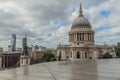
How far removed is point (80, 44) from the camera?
334 ft

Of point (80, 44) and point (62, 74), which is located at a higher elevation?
point (80, 44)

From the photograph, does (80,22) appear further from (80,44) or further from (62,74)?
(62,74)

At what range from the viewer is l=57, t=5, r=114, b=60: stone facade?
101562 millimetres

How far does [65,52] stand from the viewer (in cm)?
Answer: 10650

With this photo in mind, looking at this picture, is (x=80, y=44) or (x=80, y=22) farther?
(x=80, y=22)

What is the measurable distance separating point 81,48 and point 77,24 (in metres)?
12.1

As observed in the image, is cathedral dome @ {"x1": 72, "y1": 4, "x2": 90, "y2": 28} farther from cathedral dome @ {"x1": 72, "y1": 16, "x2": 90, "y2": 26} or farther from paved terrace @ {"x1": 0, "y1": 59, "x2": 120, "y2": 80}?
paved terrace @ {"x1": 0, "y1": 59, "x2": 120, "y2": 80}

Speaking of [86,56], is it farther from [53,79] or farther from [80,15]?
[53,79]

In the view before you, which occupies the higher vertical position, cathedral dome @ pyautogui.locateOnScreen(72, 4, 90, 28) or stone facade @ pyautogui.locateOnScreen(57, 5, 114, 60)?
cathedral dome @ pyautogui.locateOnScreen(72, 4, 90, 28)

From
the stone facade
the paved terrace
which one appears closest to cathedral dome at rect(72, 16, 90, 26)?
the stone facade

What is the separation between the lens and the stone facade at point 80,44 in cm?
10156

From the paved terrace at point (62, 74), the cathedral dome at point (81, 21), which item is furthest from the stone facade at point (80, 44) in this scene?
the paved terrace at point (62, 74)

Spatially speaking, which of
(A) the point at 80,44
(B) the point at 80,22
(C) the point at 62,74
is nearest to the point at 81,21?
(B) the point at 80,22

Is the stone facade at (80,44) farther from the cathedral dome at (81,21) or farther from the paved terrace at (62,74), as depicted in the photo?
the paved terrace at (62,74)
